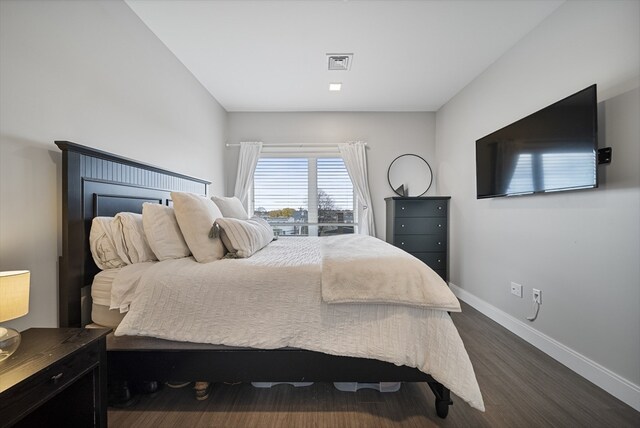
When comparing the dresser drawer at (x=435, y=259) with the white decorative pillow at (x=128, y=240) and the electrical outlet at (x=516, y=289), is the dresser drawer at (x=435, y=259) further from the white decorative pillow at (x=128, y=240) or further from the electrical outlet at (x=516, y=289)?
→ the white decorative pillow at (x=128, y=240)

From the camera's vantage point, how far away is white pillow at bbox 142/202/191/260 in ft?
5.08

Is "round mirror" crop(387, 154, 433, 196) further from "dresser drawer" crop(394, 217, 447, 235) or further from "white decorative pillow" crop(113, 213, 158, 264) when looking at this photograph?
"white decorative pillow" crop(113, 213, 158, 264)

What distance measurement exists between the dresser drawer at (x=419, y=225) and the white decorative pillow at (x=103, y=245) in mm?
2935

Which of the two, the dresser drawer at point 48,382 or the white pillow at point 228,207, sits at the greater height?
the white pillow at point 228,207

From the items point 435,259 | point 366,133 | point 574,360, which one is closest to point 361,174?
point 366,133

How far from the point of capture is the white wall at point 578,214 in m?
1.48

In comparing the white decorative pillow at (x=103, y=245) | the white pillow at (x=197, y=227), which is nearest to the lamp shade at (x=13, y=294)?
the white decorative pillow at (x=103, y=245)

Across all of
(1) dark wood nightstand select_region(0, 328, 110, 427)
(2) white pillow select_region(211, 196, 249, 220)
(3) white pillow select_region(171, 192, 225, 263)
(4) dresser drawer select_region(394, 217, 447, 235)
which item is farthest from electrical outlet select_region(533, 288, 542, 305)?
(1) dark wood nightstand select_region(0, 328, 110, 427)

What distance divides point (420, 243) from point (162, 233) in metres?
2.95

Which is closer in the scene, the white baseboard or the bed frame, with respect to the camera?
the bed frame

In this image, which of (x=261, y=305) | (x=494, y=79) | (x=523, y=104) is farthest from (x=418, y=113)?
(x=261, y=305)

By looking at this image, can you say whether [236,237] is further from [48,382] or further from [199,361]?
[48,382]

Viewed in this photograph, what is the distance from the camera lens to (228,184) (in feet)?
13.0

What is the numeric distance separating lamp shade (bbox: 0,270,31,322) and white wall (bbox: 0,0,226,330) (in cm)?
37
